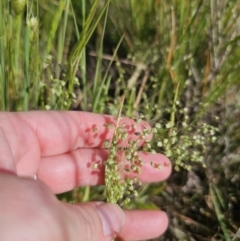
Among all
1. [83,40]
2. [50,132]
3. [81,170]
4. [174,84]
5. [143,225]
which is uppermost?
[83,40]

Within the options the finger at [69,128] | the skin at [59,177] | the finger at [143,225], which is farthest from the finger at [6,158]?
the finger at [143,225]

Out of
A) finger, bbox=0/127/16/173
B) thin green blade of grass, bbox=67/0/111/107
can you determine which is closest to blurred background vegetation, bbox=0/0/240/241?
thin green blade of grass, bbox=67/0/111/107

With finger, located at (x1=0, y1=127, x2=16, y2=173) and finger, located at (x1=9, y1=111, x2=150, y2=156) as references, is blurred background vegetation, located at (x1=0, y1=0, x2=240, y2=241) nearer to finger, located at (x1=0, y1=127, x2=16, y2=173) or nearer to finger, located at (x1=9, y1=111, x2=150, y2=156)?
finger, located at (x1=9, y1=111, x2=150, y2=156)

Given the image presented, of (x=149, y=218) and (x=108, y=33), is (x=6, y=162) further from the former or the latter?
(x=108, y=33)

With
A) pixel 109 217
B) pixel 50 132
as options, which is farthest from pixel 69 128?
pixel 109 217

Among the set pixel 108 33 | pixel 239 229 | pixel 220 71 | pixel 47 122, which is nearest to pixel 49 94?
pixel 47 122

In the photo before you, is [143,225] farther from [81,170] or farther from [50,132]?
[50,132]

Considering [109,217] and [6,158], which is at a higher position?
[6,158]
